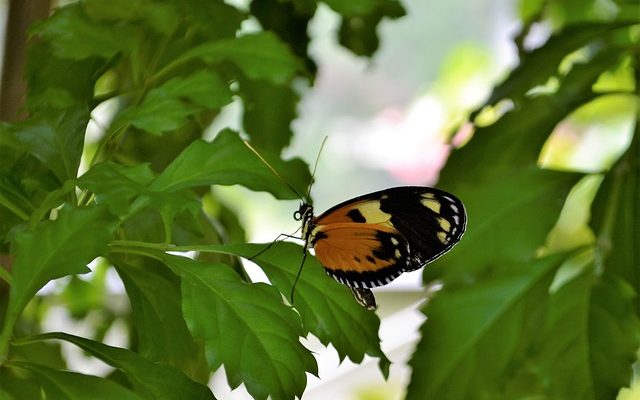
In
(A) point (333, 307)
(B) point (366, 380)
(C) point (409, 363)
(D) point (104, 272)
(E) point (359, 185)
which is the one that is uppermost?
(A) point (333, 307)

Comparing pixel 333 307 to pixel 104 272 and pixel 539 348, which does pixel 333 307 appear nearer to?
pixel 539 348

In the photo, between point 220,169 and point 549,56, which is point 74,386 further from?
point 549,56

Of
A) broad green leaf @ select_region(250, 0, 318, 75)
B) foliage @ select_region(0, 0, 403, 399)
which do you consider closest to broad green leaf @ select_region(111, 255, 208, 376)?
foliage @ select_region(0, 0, 403, 399)

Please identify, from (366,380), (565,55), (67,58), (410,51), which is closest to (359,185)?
(410,51)

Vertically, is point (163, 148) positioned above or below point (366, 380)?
above

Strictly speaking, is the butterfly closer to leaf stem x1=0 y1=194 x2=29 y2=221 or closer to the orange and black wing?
the orange and black wing

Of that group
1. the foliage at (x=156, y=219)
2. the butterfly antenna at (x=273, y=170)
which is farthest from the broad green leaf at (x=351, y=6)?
the butterfly antenna at (x=273, y=170)

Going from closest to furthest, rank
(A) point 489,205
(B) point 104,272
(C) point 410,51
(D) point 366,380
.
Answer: (A) point 489,205 < (B) point 104,272 < (D) point 366,380 < (C) point 410,51
